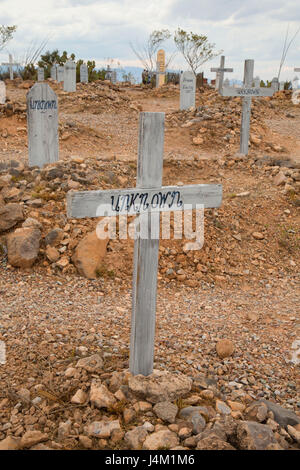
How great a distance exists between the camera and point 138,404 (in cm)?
288

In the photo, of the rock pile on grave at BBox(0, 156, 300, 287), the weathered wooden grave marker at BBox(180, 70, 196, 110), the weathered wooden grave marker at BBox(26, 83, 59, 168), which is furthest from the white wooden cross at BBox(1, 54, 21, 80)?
the rock pile on grave at BBox(0, 156, 300, 287)

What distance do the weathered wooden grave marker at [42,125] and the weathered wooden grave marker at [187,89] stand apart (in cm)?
835

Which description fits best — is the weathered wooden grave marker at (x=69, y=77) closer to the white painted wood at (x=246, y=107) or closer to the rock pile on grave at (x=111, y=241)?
the white painted wood at (x=246, y=107)

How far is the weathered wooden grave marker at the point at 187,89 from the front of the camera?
1555 cm

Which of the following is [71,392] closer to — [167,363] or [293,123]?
[167,363]

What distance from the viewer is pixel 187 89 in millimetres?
15539

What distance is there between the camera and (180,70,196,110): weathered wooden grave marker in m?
15.5

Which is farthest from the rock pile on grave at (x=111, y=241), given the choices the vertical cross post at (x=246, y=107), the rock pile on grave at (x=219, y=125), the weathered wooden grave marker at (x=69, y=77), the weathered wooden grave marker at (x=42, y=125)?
the weathered wooden grave marker at (x=69, y=77)

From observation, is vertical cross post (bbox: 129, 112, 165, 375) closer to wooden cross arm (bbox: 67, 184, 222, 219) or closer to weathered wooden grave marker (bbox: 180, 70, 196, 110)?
wooden cross arm (bbox: 67, 184, 222, 219)

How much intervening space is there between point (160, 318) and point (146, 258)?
5.66ft

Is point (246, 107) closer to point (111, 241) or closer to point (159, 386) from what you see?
point (111, 241)

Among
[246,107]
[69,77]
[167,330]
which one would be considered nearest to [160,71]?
[69,77]

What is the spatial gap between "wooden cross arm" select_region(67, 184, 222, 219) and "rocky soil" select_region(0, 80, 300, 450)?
1.16 meters

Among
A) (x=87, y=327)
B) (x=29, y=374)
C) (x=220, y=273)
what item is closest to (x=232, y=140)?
(x=220, y=273)
